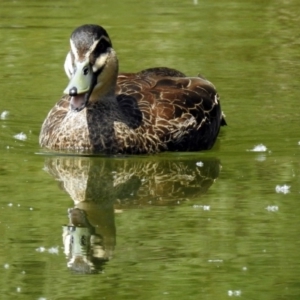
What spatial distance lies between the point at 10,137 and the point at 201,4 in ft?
25.5

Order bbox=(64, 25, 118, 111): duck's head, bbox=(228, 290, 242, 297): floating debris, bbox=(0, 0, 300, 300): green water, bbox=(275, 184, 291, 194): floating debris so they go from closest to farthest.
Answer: bbox=(228, 290, 242, 297): floating debris
bbox=(0, 0, 300, 300): green water
bbox=(275, 184, 291, 194): floating debris
bbox=(64, 25, 118, 111): duck's head

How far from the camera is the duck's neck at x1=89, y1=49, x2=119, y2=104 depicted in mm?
11820

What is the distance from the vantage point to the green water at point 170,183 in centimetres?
809

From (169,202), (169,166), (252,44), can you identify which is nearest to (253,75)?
(252,44)

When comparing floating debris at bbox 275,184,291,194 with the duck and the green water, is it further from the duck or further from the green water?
the duck

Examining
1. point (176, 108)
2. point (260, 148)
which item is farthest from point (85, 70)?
point (260, 148)

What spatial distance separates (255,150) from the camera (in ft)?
39.2

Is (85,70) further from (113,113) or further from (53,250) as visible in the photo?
(53,250)

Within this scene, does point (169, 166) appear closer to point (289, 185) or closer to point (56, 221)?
point (289, 185)

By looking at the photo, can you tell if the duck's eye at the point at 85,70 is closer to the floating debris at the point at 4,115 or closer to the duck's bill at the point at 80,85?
the duck's bill at the point at 80,85

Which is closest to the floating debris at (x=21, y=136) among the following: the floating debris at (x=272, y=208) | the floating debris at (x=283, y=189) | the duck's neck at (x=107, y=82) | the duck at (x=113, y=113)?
the duck at (x=113, y=113)

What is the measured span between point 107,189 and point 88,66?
141cm

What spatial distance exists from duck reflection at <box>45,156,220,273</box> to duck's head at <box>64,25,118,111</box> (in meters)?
0.63

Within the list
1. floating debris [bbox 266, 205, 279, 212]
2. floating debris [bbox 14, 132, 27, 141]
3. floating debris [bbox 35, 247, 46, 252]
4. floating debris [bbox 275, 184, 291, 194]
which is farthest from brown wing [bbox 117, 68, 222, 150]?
floating debris [bbox 35, 247, 46, 252]
